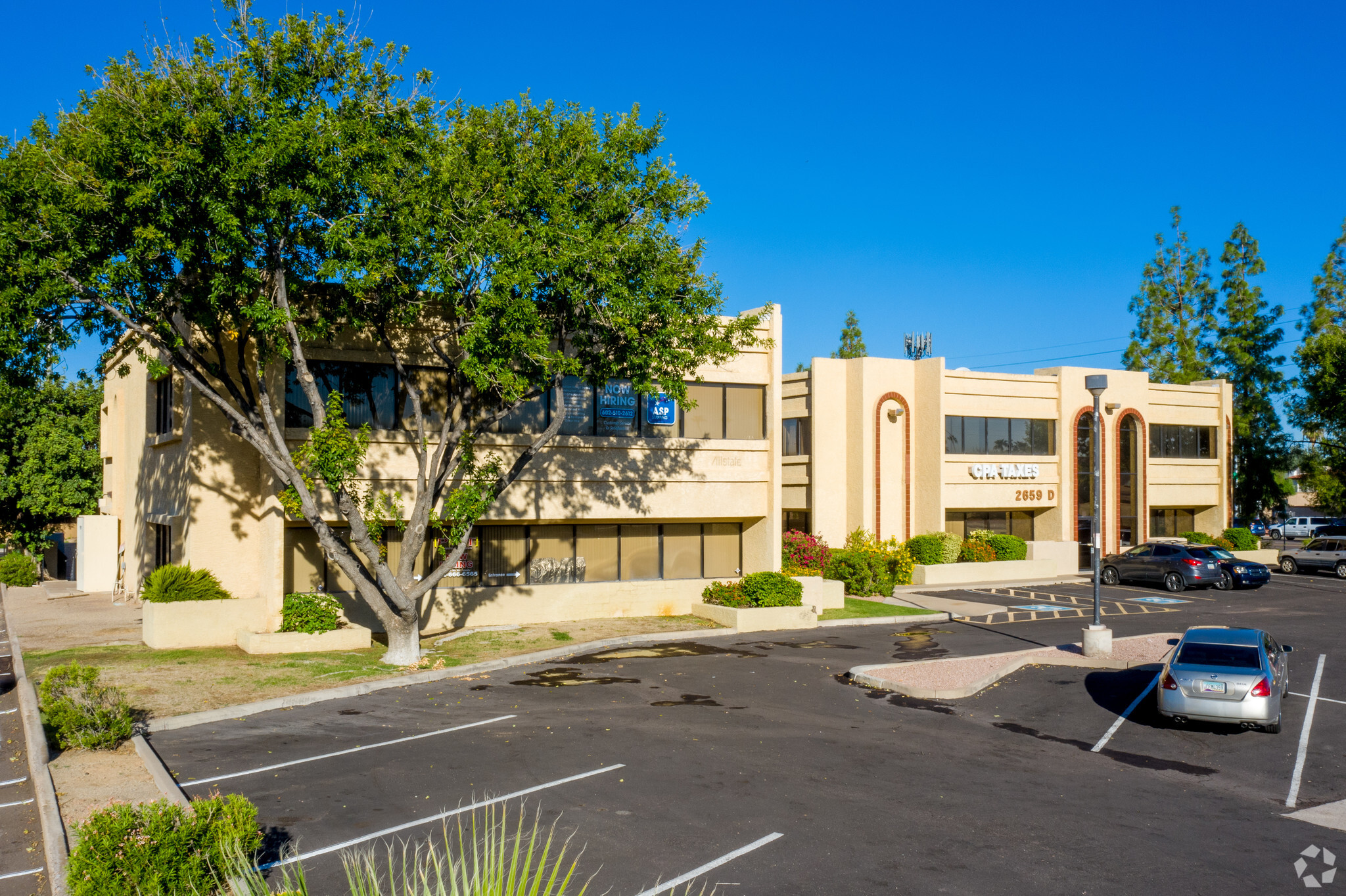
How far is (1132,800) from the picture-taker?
1161 centimetres

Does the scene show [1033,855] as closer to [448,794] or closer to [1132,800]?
[1132,800]

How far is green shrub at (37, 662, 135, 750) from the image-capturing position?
12.8m

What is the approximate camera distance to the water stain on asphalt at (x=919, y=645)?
71.4ft

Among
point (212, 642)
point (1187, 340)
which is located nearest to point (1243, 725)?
point (212, 642)

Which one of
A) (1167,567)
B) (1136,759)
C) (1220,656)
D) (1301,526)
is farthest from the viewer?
(1301,526)

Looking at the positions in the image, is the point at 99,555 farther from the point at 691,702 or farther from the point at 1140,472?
the point at 1140,472

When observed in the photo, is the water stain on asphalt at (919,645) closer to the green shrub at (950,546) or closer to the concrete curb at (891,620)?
the concrete curb at (891,620)

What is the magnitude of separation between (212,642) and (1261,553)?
45.1 meters

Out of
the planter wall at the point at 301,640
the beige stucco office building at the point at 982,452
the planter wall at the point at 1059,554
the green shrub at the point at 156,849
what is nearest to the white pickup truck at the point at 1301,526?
the beige stucco office building at the point at 982,452

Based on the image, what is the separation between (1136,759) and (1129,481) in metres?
35.0

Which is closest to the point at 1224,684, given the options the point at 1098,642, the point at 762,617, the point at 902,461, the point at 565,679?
the point at 1098,642

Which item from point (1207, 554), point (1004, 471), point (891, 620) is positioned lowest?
point (891, 620)

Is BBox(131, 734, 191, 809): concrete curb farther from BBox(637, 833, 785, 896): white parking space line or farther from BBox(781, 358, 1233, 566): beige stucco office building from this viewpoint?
BBox(781, 358, 1233, 566): beige stucco office building

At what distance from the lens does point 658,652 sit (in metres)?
22.0
